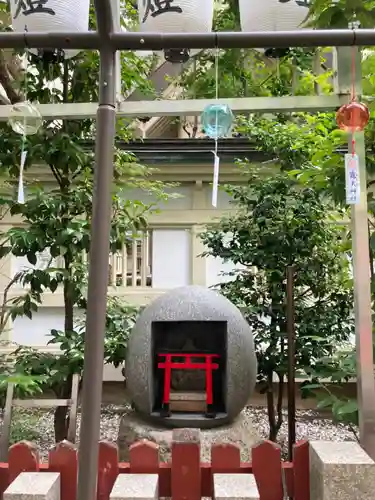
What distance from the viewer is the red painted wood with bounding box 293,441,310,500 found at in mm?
1981

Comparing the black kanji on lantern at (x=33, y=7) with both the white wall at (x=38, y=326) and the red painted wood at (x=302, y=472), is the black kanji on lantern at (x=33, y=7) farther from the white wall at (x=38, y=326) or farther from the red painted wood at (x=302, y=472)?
the white wall at (x=38, y=326)

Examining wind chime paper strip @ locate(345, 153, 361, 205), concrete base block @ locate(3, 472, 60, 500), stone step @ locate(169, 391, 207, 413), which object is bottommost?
stone step @ locate(169, 391, 207, 413)

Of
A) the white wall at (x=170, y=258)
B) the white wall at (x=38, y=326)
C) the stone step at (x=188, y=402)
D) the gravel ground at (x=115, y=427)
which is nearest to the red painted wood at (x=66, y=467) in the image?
the stone step at (x=188, y=402)

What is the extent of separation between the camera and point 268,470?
1.98 m

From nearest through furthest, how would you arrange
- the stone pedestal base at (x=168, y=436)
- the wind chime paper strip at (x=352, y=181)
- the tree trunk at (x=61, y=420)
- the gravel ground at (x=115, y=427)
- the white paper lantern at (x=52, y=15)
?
the white paper lantern at (x=52, y=15)
the wind chime paper strip at (x=352, y=181)
the stone pedestal base at (x=168, y=436)
the tree trunk at (x=61, y=420)
the gravel ground at (x=115, y=427)

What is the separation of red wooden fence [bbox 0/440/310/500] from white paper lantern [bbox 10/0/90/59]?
5.94 feet

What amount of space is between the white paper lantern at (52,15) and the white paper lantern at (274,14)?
30.5 inches

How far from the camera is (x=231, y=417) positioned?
3.88 meters

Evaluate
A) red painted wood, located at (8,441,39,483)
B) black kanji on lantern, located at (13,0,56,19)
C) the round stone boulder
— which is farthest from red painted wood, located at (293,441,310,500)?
black kanji on lantern, located at (13,0,56,19)

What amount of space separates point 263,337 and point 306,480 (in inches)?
116

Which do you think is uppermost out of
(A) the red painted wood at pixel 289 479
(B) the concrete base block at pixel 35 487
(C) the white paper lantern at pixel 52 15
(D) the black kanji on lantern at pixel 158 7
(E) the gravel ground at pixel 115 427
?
(D) the black kanji on lantern at pixel 158 7

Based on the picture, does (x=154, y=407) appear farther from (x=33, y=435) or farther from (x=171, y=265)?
(x=171, y=265)

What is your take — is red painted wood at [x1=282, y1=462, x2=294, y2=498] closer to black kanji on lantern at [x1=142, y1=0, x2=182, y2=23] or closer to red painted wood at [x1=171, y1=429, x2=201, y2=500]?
red painted wood at [x1=171, y1=429, x2=201, y2=500]

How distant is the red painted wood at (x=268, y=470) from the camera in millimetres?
1972
